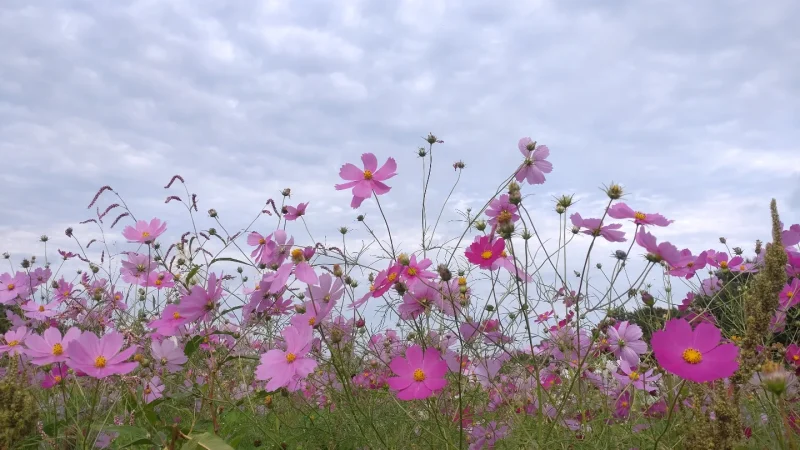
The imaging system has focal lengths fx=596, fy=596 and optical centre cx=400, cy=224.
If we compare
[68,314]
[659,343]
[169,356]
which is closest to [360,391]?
[169,356]

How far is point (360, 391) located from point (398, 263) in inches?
25.2

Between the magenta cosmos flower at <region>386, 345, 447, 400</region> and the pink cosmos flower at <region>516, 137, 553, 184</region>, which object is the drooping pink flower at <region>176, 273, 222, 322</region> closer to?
the magenta cosmos flower at <region>386, 345, 447, 400</region>

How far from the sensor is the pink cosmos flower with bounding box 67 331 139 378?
1142mm

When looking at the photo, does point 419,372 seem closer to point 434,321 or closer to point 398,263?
point 398,263

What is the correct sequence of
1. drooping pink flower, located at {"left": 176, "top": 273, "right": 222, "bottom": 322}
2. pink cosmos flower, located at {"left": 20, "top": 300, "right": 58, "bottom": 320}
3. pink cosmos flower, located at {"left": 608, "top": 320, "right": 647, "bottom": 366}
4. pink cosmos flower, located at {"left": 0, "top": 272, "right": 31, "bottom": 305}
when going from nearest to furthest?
drooping pink flower, located at {"left": 176, "top": 273, "right": 222, "bottom": 322}, pink cosmos flower, located at {"left": 608, "top": 320, "right": 647, "bottom": 366}, pink cosmos flower, located at {"left": 20, "top": 300, "right": 58, "bottom": 320}, pink cosmos flower, located at {"left": 0, "top": 272, "right": 31, "bottom": 305}

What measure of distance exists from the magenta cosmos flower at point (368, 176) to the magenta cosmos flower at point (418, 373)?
478 millimetres

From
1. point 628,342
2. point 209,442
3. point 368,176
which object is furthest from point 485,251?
point 628,342

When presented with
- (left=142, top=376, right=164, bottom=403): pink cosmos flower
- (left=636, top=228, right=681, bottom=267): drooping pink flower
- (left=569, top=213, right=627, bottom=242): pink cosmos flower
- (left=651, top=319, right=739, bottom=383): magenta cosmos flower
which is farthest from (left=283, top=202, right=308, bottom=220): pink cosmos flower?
(left=651, top=319, right=739, bottom=383): magenta cosmos flower

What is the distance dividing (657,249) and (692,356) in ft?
1.14

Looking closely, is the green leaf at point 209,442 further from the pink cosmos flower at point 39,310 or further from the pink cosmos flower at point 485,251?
the pink cosmos flower at point 39,310

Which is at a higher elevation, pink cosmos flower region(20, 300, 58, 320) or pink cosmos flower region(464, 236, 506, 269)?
pink cosmos flower region(20, 300, 58, 320)

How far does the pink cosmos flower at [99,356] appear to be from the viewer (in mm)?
1142

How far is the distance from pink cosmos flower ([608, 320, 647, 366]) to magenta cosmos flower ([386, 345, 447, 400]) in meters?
0.82

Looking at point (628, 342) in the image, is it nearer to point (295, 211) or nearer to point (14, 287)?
point (295, 211)
